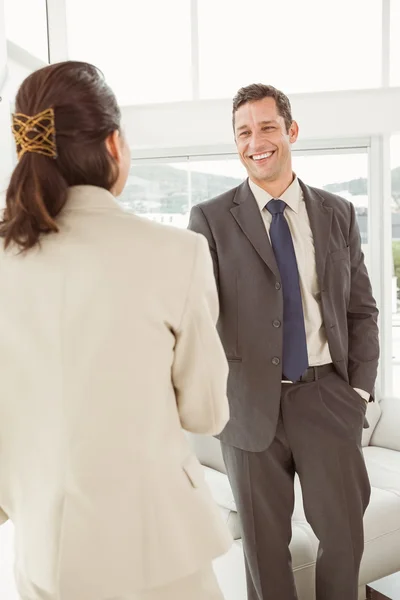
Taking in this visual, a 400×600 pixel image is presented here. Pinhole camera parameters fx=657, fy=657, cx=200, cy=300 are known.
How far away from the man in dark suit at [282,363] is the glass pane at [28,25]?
219cm

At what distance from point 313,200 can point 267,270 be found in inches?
12.5

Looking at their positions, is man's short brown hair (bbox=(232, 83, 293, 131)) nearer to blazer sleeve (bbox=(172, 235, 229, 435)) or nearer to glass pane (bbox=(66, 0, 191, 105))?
blazer sleeve (bbox=(172, 235, 229, 435))

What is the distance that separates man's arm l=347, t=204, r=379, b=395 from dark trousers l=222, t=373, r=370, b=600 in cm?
12

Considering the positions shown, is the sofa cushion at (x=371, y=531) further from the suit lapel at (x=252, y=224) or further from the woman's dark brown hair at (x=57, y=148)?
the woman's dark brown hair at (x=57, y=148)

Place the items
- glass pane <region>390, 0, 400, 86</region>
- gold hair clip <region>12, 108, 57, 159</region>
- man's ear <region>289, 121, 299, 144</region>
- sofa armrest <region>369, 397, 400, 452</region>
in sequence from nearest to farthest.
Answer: gold hair clip <region>12, 108, 57, 159</region>
man's ear <region>289, 121, 299, 144</region>
sofa armrest <region>369, 397, 400, 452</region>
glass pane <region>390, 0, 400, 86</region>

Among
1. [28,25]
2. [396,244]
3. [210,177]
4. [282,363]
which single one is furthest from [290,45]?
[282,363]

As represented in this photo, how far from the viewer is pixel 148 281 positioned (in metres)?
1.07

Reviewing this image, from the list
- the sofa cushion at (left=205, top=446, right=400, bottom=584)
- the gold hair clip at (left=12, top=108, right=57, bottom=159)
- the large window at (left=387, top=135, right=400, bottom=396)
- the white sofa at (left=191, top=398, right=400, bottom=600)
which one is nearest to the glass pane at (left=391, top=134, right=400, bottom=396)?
the large window at (left=387, top=135, right=400, bottom=396)

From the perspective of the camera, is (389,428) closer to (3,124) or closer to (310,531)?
(310,531)

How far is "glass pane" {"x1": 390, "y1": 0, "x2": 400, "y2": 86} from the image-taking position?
155 inches

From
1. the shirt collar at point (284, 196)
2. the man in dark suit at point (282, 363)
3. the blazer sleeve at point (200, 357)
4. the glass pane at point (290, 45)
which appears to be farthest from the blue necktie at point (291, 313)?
the glass pane at point (290, 45)

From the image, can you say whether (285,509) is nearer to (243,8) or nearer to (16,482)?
(16,482)

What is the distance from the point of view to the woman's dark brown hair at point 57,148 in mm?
1063

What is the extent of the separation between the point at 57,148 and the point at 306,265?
1095 millimetres
